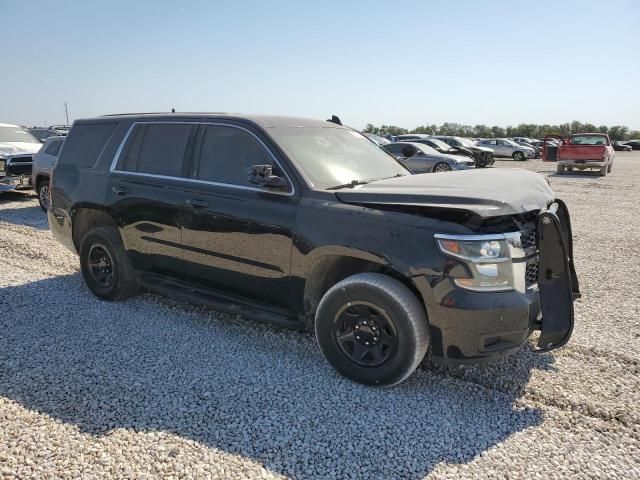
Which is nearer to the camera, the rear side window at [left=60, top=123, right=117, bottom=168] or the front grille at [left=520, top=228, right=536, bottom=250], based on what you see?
the front grille at [left=520, top=228, right=536, bottom=250]

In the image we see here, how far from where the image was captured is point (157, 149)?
4.82 metres

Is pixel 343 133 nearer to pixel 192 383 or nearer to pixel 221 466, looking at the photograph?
→ pixel 192 383

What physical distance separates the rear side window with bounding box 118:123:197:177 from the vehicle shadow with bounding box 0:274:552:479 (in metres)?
1.43

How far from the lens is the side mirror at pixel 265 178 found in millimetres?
3770

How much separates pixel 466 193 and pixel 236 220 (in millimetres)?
1785

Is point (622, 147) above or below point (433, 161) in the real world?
above

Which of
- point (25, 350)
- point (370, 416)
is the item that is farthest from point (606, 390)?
point (25, 350)

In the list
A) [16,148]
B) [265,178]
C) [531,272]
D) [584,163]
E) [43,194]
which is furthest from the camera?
[584,163]

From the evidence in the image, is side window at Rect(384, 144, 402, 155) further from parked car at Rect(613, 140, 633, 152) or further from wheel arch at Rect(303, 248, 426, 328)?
parked car at Rect(613, 140, 633, 152)

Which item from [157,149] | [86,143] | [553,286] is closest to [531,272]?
[553,286]

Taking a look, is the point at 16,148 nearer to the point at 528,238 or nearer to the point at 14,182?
the point at 14,182

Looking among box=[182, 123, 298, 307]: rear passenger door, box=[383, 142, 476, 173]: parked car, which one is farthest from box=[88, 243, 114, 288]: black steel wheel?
box=[383, 142, 476, 173]: parked car

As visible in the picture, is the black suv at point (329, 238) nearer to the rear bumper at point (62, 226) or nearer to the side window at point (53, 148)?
the rear bumper at point (62, 226)

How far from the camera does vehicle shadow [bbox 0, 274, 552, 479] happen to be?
292 cm
